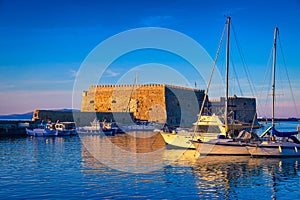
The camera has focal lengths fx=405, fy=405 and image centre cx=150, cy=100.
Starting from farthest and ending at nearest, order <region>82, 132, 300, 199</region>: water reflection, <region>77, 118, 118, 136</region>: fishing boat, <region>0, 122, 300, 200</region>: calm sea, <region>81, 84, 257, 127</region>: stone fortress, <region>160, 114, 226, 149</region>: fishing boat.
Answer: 1. <region>81, 84, 257, 127</region>: stone fortress
2. <region>77, 118, 118, 136</region>: fishing boat
3. <region>160, 114, 226, 149</region>: fishing boat
4. <region>82, 132, 300, 199</region>: water reflection
5. <region>0, 122, 300, 200</region>: calm sea

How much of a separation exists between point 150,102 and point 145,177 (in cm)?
3320

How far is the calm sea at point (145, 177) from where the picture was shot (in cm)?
1055

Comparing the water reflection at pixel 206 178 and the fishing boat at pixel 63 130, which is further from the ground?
the fishing boat at pixel 63 130

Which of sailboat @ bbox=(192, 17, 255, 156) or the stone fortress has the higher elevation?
the stone fortress

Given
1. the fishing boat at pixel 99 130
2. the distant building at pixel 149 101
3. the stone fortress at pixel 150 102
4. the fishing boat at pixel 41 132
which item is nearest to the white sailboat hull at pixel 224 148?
the fishing boat at pixel 99 130

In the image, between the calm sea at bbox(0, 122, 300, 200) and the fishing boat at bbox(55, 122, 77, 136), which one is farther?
the fishing boat at bbox(55, 122, 77, 136)

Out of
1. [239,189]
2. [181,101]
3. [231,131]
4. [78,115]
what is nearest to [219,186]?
[239,189]

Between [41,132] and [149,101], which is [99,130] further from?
[149,101]

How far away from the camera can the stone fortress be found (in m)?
45.7

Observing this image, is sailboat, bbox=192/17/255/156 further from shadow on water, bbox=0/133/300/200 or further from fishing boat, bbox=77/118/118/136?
fishing boat, bbox=77/118/118/136

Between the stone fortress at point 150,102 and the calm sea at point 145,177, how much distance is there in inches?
1062

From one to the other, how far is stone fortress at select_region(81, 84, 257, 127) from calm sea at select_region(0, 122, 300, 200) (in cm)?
2698

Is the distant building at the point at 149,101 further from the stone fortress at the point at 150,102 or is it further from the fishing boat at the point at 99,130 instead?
the fishing boat at the point at 99,130

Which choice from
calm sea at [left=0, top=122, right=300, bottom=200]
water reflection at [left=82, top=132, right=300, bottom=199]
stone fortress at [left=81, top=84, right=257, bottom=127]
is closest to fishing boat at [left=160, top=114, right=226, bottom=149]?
calm sea at [left=0, top=122, right=300, bottom=200]
